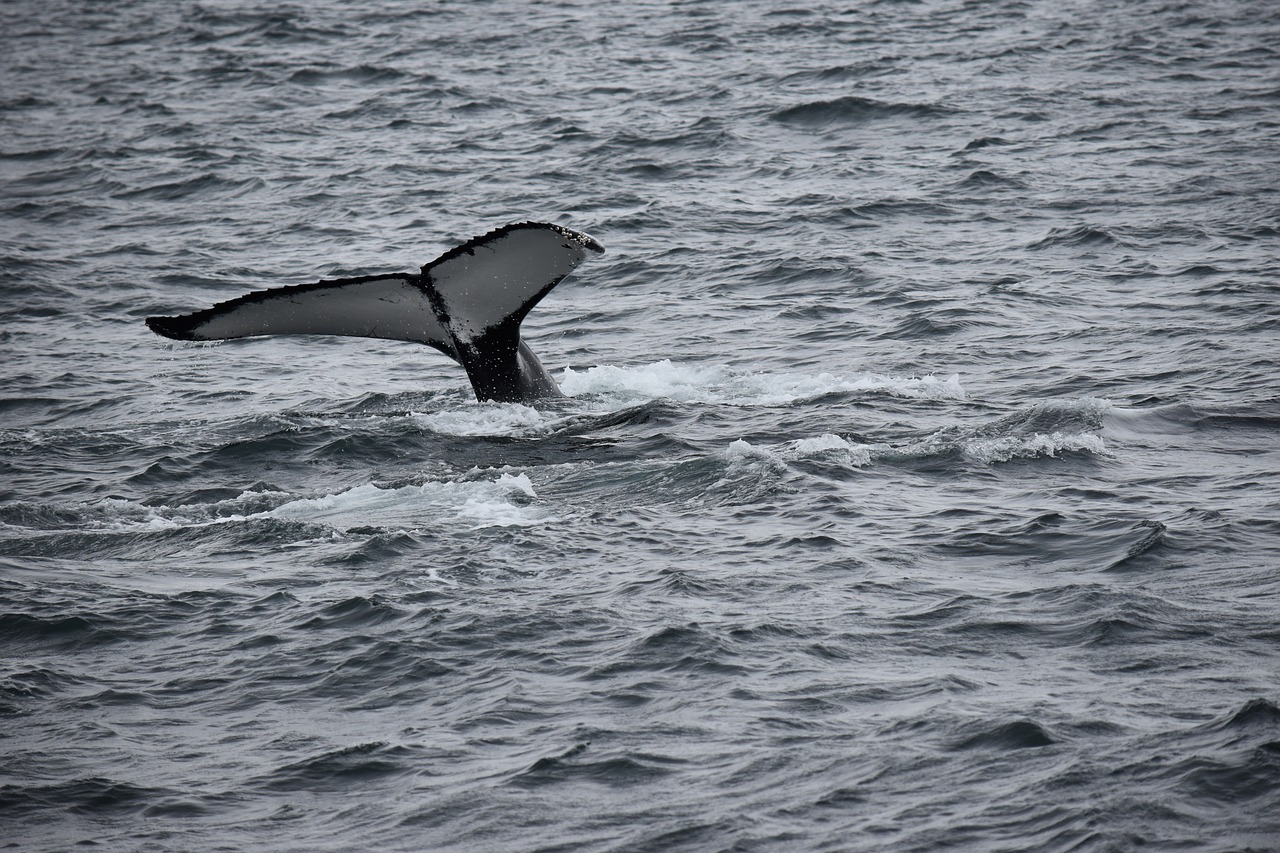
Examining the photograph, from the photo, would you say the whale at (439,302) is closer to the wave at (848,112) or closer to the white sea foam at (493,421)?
the white sea foam at (493,421)

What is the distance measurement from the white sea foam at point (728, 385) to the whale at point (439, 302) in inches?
72.7

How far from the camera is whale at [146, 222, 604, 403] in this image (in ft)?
33.0

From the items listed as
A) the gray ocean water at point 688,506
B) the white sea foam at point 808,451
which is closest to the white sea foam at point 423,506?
Answer: the gray ocean water at point 688,506

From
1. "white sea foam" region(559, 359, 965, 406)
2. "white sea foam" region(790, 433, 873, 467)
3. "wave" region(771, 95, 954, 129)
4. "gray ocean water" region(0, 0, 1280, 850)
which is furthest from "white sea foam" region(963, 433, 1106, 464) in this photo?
"wave" region(771, 95, 954, 129)

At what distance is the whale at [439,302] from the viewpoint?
1007cm

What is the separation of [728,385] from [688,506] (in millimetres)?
3185

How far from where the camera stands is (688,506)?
1055 cm

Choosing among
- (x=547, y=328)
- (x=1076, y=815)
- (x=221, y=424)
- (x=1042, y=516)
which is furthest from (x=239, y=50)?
(x=1076, y=815)

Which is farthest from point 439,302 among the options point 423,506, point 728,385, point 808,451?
point 728,385

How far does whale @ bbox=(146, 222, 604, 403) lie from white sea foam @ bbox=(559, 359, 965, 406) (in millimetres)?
1848

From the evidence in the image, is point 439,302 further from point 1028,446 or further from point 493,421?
point 1028,446

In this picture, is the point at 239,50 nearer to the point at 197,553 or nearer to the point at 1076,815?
the point at 197,553

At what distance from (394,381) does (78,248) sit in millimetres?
8512

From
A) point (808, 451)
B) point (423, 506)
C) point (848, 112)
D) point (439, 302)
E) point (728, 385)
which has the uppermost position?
point (439, 302)
